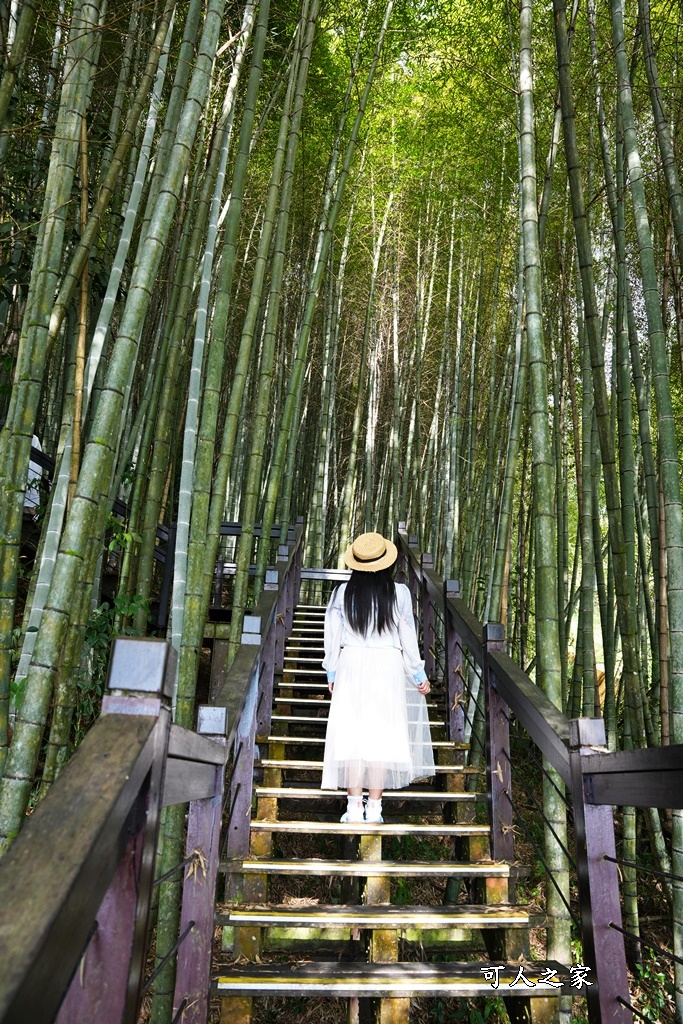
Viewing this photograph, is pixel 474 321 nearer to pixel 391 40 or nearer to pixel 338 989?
pixel 391 40

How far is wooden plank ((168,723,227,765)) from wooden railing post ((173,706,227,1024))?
3 cm

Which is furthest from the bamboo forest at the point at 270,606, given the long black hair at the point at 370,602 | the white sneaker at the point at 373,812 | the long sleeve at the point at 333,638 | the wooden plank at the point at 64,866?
the long black hair at the point at 370,602

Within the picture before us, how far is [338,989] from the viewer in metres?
1.75

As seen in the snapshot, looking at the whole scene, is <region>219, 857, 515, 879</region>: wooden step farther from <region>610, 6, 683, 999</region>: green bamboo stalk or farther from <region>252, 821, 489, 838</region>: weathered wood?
<region>610, 6, 683, 999</region>: green bamboo stalk

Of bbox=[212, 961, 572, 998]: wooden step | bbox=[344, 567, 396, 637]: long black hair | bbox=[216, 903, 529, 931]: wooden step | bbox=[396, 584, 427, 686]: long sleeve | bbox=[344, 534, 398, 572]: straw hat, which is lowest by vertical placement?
bbox=[212, 961, 572, 998]: wooden step

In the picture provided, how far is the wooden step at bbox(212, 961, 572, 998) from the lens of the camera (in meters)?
1.75

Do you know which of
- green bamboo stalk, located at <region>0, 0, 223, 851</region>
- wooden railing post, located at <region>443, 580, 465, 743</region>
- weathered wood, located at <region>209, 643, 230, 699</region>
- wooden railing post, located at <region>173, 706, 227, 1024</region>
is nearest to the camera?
green bamboo stalk, located at <region>0, 0, 223, 851</region>

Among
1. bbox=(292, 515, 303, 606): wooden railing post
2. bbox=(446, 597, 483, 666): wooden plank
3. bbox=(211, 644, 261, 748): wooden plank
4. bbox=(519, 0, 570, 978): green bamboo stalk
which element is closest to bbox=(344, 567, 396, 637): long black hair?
bbox=(446, 597, 483, 666): wooden plank

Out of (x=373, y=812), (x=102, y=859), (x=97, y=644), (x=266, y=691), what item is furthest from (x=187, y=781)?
(x=97, y=644)

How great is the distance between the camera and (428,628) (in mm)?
3957

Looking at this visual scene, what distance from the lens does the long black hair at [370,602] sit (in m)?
2.53

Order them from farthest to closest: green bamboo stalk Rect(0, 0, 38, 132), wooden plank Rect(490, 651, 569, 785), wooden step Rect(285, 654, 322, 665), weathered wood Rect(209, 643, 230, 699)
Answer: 1. weathered wood Rect(209, 643, 230, 699)
2. wooden step Rect(285, 654, 322, 665)
3. green bamboo stalk Rect(0, 0, 38, 132)
4. wooden plank Rect(490, 651, 569, 785)

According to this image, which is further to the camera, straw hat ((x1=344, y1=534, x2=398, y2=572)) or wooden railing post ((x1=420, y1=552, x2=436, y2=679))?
wooden railing post ((x1=420, y1=552, x2=436, y2=679))

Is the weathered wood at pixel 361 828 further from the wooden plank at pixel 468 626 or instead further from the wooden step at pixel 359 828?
the wooden plank at pixel 468 626
